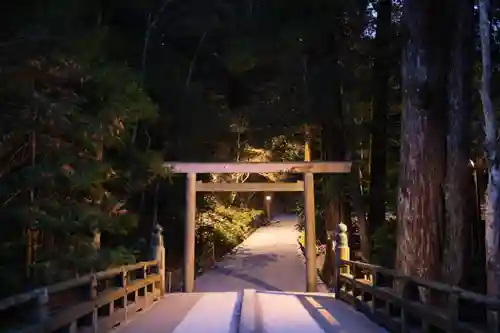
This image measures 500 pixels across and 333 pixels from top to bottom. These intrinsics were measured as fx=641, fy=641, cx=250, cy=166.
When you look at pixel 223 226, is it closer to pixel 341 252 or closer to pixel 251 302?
pixel 341 252

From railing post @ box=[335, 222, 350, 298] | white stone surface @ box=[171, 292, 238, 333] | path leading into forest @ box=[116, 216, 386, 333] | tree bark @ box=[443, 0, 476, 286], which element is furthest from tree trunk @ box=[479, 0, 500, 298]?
railing post @ box=[335, 222, 350, 298]

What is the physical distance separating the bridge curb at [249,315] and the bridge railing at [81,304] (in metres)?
1.71

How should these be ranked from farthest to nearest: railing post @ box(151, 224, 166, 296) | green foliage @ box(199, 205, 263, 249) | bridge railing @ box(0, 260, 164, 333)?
green foliage @ box(199, 205, 263, 249) < railing post @ box(151, 224, 166, 296) < bridge railing @ box(0, 260, 164, 333)

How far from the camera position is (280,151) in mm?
24078

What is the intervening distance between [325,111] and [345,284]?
5268mm

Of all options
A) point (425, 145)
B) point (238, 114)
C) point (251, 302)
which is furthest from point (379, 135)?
point (238, 114)

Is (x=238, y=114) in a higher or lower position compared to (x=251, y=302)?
higher

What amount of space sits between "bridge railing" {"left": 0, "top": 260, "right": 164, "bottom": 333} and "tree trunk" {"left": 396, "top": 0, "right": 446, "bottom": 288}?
396 centimetres

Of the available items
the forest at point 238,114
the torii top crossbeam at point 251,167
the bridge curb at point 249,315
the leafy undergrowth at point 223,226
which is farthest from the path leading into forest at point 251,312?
the torii top crossbeam at point 251,167

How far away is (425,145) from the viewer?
8.76m

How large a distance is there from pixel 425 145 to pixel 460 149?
3.32 ft

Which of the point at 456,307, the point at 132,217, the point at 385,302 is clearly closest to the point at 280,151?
the point at 132,217

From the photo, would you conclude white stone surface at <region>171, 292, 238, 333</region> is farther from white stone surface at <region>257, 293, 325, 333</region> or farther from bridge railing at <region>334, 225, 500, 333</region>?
bridge railing at <region>334, 225, 500, 333</region>

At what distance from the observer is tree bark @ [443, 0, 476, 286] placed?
7602 mm
